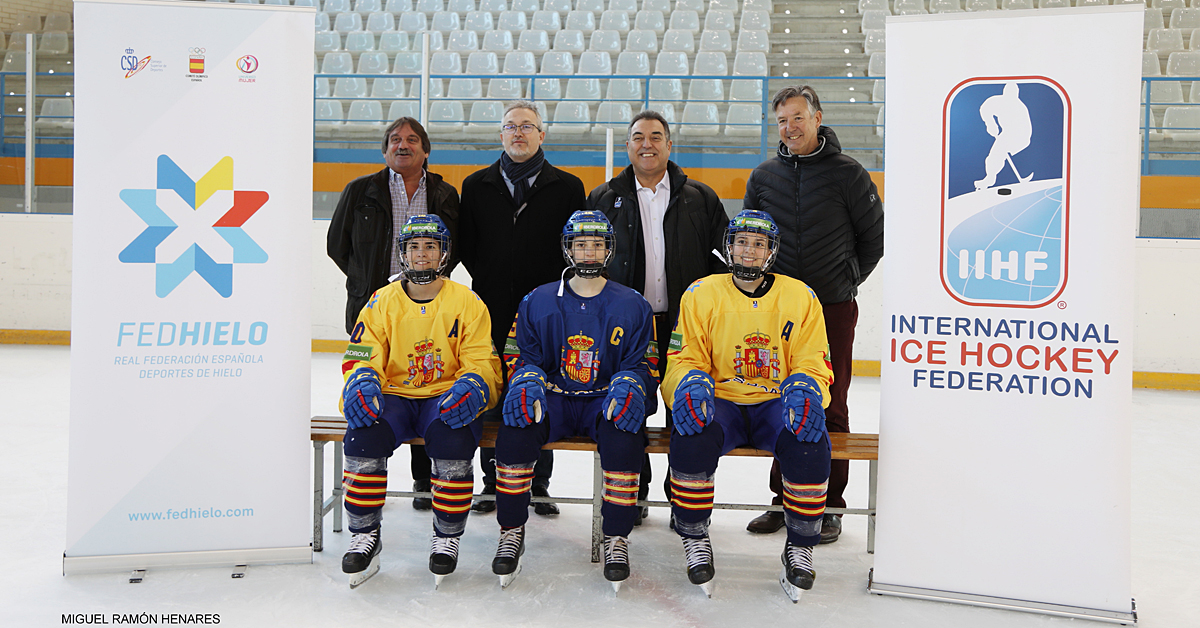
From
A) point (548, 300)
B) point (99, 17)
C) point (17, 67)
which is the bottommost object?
point (548, 300)

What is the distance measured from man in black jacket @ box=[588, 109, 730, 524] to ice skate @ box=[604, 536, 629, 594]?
536 mm

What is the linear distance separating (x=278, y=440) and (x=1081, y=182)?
231 centimetres

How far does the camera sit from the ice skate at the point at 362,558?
7.62 ft

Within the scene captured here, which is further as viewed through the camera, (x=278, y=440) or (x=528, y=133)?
(x=528, y=133)

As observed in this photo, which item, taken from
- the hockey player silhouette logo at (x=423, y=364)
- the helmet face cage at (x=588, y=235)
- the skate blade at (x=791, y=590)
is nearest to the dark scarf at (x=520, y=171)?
the helmet face cage at (x=588, y=235)

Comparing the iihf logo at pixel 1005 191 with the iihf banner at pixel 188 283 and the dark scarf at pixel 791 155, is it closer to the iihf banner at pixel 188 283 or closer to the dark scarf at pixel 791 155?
the dark scarf at pixel 791 155

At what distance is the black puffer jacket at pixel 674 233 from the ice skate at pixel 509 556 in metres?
0.90

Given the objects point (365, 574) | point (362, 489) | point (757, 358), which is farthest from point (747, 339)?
point (365, 574)

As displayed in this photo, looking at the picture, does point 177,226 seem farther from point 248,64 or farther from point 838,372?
point 838,372

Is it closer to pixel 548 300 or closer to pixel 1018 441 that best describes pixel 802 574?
pixel 1018 441

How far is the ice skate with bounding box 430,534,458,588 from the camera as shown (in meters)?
2.36

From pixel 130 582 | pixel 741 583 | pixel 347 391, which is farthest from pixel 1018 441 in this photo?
pixel 130 582

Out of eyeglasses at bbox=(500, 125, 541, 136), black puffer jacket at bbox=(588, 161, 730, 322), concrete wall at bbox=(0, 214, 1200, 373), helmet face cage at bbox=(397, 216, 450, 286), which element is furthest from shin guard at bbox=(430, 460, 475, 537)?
concrete wall at bbox=(0, 214, 1200, 373)

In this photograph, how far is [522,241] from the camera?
2.95 m
